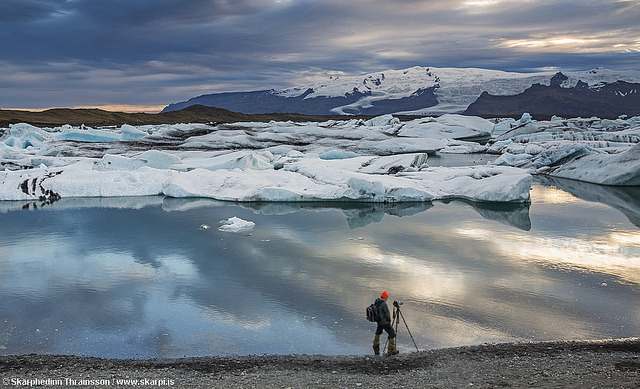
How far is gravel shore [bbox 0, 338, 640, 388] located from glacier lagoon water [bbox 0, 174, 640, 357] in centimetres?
38

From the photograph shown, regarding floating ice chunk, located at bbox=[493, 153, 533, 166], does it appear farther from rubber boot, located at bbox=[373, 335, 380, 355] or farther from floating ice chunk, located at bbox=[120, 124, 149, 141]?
floating ice chunk, located at bbox=[120, 124, 149, 141]

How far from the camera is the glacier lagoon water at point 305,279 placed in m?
5.86

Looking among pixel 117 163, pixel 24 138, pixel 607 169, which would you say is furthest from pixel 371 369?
pixel 24 138

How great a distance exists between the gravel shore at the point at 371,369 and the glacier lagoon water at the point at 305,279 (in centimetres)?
38

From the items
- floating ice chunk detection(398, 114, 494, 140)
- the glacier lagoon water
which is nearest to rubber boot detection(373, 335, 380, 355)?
the glacier lagoon water

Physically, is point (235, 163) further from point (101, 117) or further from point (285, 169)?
point (101, 117)

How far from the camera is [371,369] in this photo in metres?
4.82

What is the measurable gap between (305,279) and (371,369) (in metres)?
3.20

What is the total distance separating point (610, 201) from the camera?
15.4m

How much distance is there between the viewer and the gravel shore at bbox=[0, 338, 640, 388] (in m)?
4.43

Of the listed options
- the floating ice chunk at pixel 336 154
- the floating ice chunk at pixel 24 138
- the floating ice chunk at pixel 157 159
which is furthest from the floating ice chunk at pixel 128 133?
the floating ice chunk at pixel 336 154

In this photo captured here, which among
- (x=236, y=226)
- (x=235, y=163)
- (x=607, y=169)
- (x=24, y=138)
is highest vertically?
(x=24, y=138)

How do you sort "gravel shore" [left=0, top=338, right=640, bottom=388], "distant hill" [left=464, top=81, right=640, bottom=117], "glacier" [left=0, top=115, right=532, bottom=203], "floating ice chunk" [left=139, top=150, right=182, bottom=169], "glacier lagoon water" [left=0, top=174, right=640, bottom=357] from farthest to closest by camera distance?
"distant hill" [left=464, top=81, right=640, bottom=117] → "floating ice chunk" [left=139, top=150, right=182, bottom=169] → "glacier" [left=0, top=115, right=532, bottom=203] → "glacier lagoon water" [left=0, top=174, right=640, bottom=357] → "gravel shore" [left=0, top=338, right=640, bottom=388]

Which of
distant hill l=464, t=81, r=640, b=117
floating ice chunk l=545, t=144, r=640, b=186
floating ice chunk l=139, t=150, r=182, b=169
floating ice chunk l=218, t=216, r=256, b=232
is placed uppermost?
distant hill l=464, t=81, r=640, b=117
